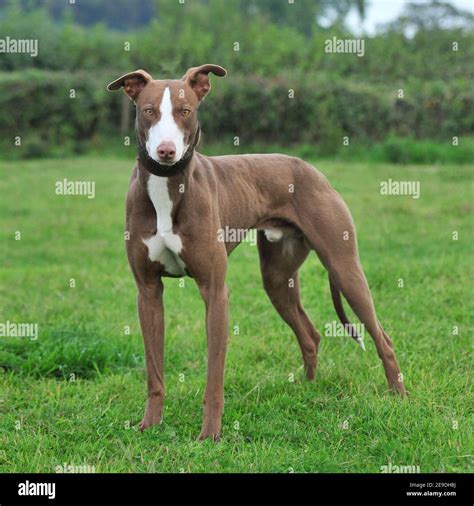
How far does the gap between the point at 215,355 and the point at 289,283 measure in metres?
1.20

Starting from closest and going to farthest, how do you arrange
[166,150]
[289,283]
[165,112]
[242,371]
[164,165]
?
[166,150] < [165,112] < [164,165] < [289,283] < [242,371]

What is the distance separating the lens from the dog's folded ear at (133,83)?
4531 millimetres

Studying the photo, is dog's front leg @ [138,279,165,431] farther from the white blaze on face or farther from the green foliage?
the green foliage

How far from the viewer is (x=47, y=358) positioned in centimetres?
611

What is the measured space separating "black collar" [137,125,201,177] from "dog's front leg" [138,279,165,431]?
0.74 m

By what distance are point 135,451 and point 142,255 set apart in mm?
1091

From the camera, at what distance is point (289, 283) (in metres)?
5.83

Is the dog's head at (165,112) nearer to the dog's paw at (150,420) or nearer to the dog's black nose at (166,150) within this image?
the dog's black nose at (166,150)

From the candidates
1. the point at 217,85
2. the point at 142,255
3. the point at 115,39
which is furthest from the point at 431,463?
the point at 115,39

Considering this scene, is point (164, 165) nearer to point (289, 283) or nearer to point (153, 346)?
point (153, 346)

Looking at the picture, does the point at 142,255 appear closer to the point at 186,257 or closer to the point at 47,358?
the point at 186,257

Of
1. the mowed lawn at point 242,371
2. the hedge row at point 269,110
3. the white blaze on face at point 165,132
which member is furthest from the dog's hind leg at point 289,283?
the hedge row at point 269,110

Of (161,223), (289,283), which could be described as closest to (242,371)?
(289,283)
